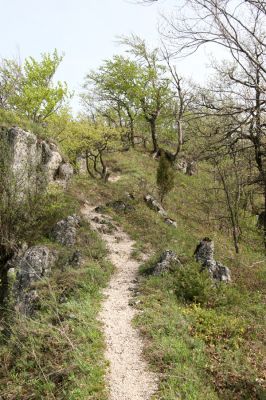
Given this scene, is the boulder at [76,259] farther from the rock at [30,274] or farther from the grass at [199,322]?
the grass at [199,322]

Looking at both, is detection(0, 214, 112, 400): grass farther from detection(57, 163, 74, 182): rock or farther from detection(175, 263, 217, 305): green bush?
detection(57, 163, 74, 182): rock

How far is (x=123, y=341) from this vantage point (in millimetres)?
8695

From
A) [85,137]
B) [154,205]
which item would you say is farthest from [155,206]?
[85,137]

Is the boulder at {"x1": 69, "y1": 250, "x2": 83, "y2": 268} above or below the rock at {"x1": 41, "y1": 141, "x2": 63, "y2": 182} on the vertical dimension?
below

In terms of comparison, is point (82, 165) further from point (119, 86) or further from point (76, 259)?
point (76, 259)

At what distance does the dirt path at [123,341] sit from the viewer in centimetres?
710

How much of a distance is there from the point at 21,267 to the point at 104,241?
450cm

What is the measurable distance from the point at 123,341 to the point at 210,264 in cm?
517

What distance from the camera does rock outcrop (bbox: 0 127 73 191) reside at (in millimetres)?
14586

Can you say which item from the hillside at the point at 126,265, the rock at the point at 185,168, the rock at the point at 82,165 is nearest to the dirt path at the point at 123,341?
the hillside at the point at 126,265

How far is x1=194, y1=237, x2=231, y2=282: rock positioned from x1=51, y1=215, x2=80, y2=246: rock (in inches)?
222

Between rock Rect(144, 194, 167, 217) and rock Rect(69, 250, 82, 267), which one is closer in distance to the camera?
rock Rect(69, 250, 82, 267)

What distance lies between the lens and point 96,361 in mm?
7824

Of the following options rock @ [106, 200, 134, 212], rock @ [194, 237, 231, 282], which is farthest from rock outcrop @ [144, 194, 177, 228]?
rock @ [194, 237, 231, 282]
